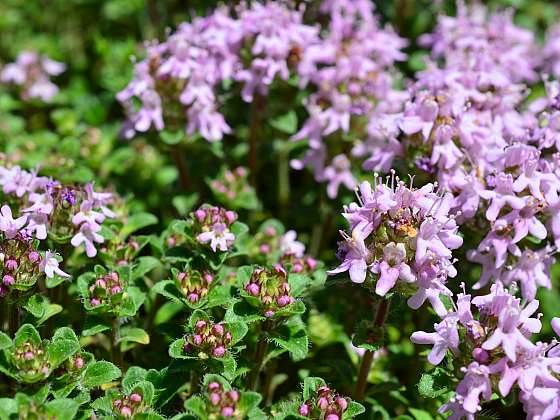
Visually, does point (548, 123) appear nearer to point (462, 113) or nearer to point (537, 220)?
point (462, 113)

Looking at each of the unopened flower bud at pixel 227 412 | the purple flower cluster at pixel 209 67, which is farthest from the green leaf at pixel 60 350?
the purple flower cluster at pixel 209 67

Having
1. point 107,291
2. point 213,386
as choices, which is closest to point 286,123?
point 107,291

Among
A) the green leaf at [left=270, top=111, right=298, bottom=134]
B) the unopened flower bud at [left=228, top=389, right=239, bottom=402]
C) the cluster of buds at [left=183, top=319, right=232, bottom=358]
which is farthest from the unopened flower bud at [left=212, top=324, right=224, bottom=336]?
the green leaf at [left=270, top=111, right=298, bottom=134]

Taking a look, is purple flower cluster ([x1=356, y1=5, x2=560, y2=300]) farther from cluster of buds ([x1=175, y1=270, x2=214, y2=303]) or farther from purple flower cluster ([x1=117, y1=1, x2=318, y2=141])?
cluster of buds ([x1=175, y1=270, x2=214, y2=303])

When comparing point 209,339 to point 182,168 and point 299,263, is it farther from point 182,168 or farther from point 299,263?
point 182,168

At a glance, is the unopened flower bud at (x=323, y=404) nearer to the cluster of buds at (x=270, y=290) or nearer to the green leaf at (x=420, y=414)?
the cluster of buds at (x=270, y=290)
